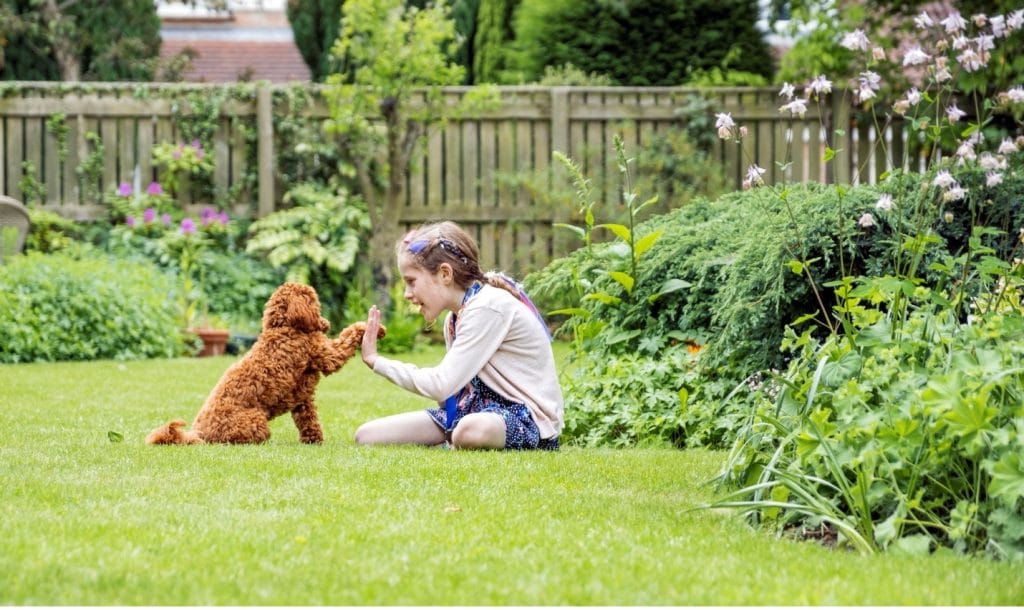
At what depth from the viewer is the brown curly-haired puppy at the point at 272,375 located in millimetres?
5078

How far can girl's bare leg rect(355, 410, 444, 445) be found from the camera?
5.36 meters

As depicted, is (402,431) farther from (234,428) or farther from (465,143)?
(465,143)

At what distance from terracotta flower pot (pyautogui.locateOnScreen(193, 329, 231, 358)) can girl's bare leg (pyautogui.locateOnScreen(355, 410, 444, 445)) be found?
17.5ft

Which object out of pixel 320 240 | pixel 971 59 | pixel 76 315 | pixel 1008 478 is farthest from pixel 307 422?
pixel 320 240

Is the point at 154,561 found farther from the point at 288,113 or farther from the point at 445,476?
the point at 288,113

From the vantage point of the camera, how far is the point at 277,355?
16.8 ft

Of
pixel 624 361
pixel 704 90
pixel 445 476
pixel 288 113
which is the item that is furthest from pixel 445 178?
pixel 445 476

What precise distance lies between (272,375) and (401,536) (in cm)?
188

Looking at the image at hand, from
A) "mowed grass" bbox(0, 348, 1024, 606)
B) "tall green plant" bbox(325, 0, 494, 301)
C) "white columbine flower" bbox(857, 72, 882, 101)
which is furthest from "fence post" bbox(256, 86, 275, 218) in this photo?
"white columbine flower" bbox(857, 72, 882, 101)

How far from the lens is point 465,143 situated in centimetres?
1246

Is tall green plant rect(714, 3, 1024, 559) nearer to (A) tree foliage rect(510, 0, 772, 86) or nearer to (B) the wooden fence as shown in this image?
(B) the wooden fence

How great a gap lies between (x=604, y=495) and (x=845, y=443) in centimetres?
86

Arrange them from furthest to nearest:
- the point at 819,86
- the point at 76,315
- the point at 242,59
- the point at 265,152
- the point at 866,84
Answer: the point at 242,59 < the point at 265,152 < the point at 76,315 < the point at 819,86 < the point at 866,84

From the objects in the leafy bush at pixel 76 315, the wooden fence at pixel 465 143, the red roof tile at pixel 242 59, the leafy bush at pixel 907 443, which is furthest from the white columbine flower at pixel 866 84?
the red roof tile at pixel 242 59
